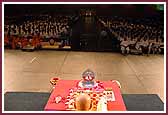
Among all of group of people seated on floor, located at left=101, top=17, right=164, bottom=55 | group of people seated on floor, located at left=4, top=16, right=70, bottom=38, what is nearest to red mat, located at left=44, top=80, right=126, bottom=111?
group of people seated on floor, located at left=101, top=17, right=164, bottom=55

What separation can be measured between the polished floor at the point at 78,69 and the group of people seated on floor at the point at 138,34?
0.60m

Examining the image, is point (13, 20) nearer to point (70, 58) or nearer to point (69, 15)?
point (69, 15)

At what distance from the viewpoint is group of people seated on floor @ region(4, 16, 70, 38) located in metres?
12.9

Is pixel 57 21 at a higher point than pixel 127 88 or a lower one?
higher

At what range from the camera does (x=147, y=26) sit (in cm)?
1366

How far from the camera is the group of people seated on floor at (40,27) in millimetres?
12894

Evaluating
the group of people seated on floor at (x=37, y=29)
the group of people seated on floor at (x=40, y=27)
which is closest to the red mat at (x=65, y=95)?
the group of people seated on floor at (x=37, y=29)

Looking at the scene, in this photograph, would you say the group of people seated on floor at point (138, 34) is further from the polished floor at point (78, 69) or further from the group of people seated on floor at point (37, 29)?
the group of people seated on floor at point (37, 29)

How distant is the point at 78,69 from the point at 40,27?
6128 mm

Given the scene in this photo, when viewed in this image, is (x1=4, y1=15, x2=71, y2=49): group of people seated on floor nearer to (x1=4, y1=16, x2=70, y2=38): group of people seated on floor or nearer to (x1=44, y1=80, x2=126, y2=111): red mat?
(x1=4, y1=16, x2=70, y2=38): group of people seated on floor

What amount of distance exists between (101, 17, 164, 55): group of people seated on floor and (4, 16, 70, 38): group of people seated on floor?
233 cm

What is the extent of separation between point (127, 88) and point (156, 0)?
513 centimetres

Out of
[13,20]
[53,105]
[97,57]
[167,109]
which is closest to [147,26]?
[97,57]

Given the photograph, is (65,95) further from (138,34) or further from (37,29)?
(37,29)
